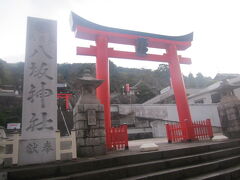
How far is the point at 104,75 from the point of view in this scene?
756 centimetres

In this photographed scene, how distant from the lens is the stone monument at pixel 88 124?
5355 mm

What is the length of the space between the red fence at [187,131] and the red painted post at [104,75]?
3.55 metres

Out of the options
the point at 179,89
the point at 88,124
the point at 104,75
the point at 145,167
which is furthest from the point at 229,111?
the point at 88,124

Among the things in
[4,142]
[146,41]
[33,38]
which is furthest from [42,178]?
[146,41]

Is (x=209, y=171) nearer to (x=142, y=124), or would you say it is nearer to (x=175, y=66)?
(x=175, y=66)

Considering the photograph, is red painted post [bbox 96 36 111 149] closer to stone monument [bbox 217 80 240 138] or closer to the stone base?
the stone base

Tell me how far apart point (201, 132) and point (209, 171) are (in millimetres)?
4749

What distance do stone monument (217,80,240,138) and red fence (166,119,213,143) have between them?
33.8 inches

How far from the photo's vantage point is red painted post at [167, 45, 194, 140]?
876cm

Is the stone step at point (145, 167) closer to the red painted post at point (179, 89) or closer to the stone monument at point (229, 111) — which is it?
the red painted post at point (179, 89)

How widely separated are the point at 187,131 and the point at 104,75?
4.93 meters

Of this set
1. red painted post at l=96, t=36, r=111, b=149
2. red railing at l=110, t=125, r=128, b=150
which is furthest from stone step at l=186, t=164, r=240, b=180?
red painted post at l=96, t=36, r=111, b=149

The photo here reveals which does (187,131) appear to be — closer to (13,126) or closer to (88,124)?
(88,124)

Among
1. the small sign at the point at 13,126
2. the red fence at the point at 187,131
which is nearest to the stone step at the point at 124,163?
the red fence at the point at 187,131
